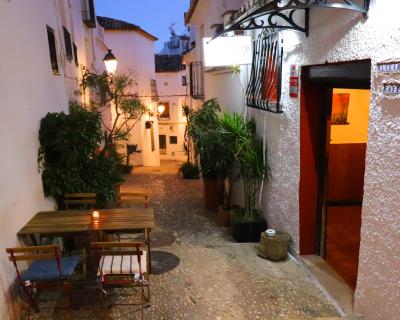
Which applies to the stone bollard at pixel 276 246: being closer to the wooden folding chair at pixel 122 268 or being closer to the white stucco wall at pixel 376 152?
the white stucco wall at pixel 376 152

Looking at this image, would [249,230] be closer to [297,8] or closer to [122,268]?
[122,268]

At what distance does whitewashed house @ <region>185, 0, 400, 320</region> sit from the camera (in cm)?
280

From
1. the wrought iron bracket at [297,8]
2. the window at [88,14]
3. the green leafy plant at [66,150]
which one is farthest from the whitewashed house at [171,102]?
the wrought iron bracket at [297,8]

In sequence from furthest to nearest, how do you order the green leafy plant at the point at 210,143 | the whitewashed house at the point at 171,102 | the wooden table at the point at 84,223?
1. the whitewashed house at the point at 171,102
2. the green leafy plant at the point at 210,143
3. the wooden table at the point at 84,223

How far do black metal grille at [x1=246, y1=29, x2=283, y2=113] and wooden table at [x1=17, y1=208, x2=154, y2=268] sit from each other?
99.3 inches

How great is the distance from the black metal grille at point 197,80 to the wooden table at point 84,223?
849cm

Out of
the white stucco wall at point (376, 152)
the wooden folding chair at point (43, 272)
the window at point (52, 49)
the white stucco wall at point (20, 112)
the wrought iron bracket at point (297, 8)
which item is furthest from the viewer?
the window at point (52, 49)

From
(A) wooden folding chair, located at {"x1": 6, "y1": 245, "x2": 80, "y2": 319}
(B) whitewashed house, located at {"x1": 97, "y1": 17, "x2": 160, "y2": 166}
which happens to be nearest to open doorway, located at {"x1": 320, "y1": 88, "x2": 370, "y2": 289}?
(A) wooden folding chair, located at {"x1": 6, "y1": 245, "x2": 80, "y2": 319}

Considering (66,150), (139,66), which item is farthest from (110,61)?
(139,66)

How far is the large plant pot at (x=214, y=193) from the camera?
812cm

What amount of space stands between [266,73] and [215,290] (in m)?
3.43

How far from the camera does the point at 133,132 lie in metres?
19.2

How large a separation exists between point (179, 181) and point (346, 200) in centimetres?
614

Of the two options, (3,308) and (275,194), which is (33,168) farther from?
(275,194)
